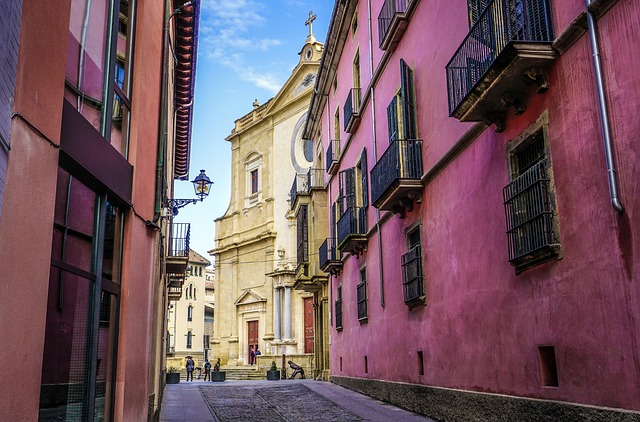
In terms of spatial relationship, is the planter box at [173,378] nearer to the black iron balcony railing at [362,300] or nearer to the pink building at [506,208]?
the black iron balcony railing at [362,300]

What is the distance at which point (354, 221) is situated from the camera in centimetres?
1803

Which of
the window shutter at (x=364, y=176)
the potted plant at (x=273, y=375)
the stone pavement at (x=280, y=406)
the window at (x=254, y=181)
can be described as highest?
the window at (x=254, y=181)

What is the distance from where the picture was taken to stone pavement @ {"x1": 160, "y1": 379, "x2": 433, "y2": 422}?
40.8 ft

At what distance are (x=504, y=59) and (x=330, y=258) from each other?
1482 cm

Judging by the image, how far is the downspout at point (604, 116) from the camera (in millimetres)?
6285

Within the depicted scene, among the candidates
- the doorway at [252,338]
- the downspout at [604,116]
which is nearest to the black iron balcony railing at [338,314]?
the downspout at [604,116]

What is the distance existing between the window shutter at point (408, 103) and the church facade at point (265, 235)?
73.5ft

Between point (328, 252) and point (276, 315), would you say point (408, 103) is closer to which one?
point (328, 252)

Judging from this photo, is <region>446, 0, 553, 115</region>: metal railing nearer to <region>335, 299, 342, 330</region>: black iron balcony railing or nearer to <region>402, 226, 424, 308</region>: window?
A: <region>402, 226, 424, 308</region>: window

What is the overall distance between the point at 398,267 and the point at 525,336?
6.08m

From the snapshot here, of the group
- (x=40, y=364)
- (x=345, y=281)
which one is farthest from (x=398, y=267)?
(x=40, y=364)

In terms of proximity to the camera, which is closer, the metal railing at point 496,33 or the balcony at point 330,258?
the metal railing at point 496,33

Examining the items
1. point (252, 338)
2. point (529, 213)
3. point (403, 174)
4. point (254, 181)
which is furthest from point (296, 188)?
point (529, 213)

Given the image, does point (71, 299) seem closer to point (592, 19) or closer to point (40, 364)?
point (40, 364)
